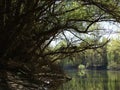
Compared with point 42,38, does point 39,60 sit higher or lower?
lower

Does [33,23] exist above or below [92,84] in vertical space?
above

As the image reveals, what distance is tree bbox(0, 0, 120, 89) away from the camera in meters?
6.14

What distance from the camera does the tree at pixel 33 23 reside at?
242 inches

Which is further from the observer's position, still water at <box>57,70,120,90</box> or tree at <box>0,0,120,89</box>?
still water at <box>57,70,120,90</box>

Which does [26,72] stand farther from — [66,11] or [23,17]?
[66,11]

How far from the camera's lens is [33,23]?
671 cm

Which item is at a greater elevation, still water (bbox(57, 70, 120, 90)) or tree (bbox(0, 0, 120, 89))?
tree (bbox(0, 0, 120, 89))

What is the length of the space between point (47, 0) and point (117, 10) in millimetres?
1395

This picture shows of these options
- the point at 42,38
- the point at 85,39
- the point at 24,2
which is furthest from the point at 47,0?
the point at 85,39

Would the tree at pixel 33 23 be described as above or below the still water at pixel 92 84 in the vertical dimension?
above

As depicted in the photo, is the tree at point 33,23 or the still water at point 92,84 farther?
the still water at point 92,84

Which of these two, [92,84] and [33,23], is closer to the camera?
[33,23]

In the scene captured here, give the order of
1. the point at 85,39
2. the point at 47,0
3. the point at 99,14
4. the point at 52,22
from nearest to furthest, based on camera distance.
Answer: the point at 47,0 < the point at 52,22 < the point at 99,14 < the point at 85,39

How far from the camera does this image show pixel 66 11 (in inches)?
304
